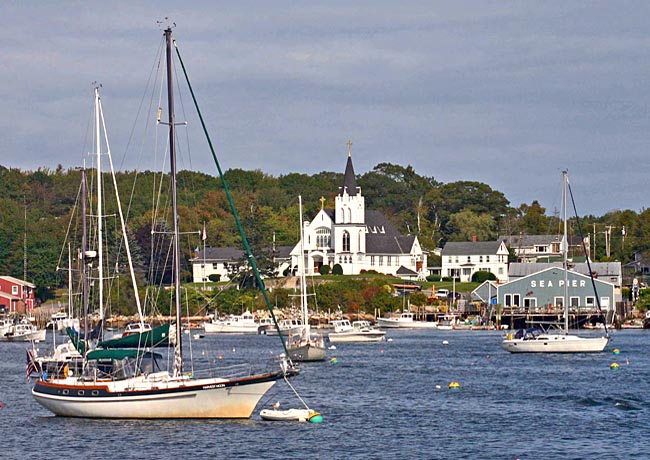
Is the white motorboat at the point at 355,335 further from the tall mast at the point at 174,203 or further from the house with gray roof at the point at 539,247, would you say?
the house with gray roof at the point at 539,247

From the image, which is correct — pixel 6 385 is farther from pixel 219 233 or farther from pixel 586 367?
pixel 219 233

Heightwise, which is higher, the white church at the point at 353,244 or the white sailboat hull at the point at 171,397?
the white church at the point at 353,244

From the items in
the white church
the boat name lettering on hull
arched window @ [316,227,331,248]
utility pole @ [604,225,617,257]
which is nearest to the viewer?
the boat name lettering on hull

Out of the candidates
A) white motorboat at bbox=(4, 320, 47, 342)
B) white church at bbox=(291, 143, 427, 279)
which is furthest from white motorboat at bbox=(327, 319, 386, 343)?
white church at bbox=(291, 143, 427, 279)

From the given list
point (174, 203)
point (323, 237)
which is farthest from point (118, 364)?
point (323, 237)

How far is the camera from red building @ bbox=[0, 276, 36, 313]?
146875mm

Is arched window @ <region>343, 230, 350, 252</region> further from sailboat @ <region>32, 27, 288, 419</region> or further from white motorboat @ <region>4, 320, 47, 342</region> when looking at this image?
sailboat @ <region>32, 27, 288, 419</region>

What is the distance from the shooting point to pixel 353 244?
6240 inches

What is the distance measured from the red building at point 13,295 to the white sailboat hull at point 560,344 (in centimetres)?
8355

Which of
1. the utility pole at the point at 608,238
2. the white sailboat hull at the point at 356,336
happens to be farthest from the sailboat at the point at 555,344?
the utility pole at the point at 608,238

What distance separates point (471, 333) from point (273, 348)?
98.8 ft

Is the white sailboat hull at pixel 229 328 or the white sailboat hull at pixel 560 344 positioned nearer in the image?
the white sailboat hull at pixel 560 344

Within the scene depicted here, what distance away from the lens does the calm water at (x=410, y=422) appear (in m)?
37.9

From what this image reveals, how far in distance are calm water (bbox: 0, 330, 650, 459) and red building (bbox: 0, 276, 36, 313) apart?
79.2m
